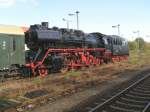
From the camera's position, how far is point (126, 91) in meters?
14.7

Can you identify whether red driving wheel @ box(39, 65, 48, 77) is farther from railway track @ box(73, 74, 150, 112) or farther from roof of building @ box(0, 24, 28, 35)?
railway track @ box(73, 74, 150, 112)

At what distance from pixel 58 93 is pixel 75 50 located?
1250cm

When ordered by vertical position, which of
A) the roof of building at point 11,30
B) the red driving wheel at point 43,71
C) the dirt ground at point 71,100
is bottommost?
the dirt ground at point 71,100

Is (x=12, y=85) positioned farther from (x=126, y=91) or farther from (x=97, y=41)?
(x=97, y=41)

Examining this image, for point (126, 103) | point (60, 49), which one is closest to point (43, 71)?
point (60, 49)

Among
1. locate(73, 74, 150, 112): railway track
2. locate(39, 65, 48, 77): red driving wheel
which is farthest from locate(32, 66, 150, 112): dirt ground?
locate(39, 65, 48, 77): red driving wheel

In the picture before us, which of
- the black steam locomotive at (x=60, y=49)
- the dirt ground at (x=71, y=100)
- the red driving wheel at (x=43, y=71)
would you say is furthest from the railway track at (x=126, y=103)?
the black steam locomotive at (x=60, y=49)

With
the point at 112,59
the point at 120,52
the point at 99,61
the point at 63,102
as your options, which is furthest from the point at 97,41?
the point at 63,102

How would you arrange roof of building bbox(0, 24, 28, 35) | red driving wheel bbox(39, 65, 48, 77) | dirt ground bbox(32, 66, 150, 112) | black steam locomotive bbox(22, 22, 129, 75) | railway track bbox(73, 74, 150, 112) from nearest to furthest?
railway track bbox(73, 74, 150, 112), dirt ground bbox(32, 66, 150, 112), roof of building bbox(0, 24, 28, 35), black steam locomotive bbox(22, 22, 129, 75), red driving wheel bbox(39, 65, 48, 77)

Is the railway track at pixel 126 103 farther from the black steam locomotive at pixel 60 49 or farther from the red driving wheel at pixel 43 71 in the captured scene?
the black steam locomotive at pixel 60 49

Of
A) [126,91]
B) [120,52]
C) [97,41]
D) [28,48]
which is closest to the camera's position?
[126,91]

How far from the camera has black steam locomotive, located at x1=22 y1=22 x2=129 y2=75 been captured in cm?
2206

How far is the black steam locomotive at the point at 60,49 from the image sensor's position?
869 inches

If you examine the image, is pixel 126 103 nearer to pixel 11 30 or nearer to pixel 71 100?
pixel 71 100
